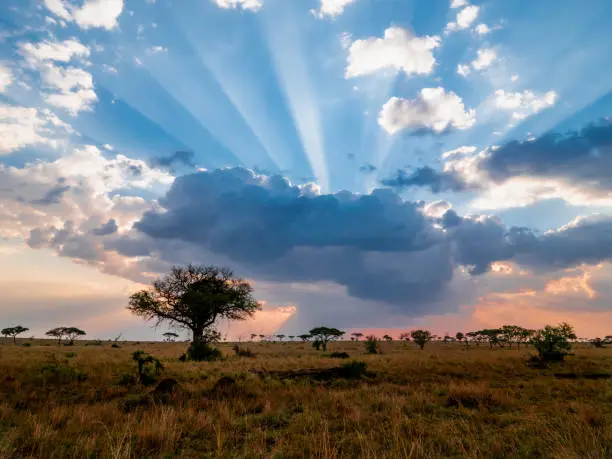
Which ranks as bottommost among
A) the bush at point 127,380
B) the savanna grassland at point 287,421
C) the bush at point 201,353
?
the savanna grassland at point 287,421

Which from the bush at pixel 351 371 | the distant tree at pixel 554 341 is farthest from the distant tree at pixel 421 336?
the bush at pixel 351 371

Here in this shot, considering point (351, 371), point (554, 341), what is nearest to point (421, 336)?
point (554, 341)

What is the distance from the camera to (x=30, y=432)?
822 cm

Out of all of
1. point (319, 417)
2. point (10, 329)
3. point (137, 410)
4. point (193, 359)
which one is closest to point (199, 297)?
point (193, 359)

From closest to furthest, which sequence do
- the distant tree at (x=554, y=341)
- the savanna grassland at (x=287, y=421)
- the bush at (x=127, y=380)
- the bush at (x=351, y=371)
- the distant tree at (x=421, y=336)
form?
the savanna grassland at (x=287, y=421)
the bush at (x=127, y=380)
the bush at (x=351, y=371)
the distant tree at (x=554, y=341)
the distant tree at (x=421, y=336)

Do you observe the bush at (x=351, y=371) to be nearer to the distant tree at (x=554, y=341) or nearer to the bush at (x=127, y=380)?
the bush at (x=127, y=380)

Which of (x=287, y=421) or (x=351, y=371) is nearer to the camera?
(x=287, y=421)

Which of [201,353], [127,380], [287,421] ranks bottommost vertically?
[287,421]

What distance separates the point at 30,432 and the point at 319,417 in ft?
22.6

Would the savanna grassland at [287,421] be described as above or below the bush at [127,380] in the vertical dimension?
below

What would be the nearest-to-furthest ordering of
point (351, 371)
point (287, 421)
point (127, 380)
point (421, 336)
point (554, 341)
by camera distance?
point (287, 421) → point (127, 380) → point (351, 371) → point (554, 341) → point (421, 336)

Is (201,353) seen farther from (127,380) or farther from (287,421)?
(287,421)

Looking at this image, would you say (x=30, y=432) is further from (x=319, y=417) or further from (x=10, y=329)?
(x=10, y=329)

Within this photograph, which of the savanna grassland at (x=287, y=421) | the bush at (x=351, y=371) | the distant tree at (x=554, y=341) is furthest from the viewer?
the distant tree at (x=554, y=341)
